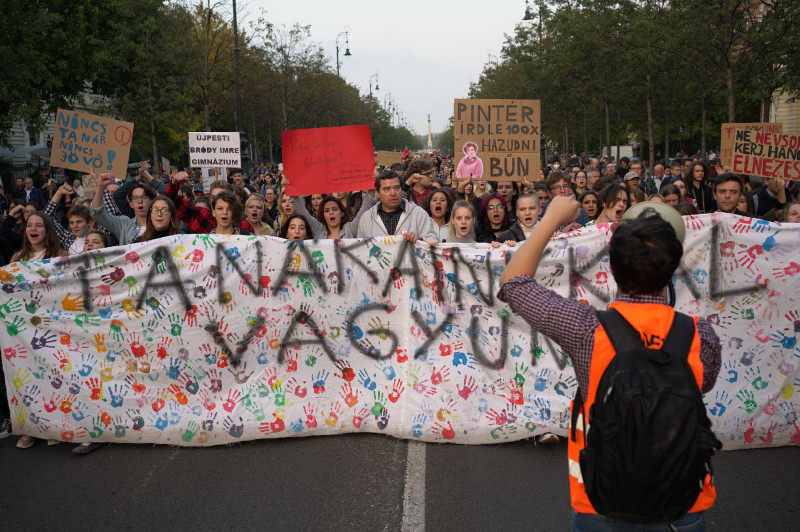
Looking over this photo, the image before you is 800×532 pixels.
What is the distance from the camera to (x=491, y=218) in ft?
24.8

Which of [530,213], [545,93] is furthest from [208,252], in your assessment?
[545,93]

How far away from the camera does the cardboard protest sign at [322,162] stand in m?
7.48

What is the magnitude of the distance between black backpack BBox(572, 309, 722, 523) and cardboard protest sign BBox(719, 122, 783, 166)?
25.9 ft

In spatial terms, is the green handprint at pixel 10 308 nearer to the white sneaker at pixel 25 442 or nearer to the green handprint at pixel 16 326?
the green handprint at pixel 16 326

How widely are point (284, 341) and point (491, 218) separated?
3.01 meters

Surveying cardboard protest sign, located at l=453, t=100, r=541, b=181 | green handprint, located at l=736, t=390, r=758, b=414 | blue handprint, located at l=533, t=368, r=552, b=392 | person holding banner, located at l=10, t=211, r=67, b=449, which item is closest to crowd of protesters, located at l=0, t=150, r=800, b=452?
person holding banner, located at l=10, t=211, r=67, b=449

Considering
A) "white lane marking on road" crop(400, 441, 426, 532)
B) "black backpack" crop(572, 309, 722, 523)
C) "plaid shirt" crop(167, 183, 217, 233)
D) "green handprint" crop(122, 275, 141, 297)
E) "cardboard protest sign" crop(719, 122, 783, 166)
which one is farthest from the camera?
"cardboard protest sign" crop(719, 122, 783, 166)

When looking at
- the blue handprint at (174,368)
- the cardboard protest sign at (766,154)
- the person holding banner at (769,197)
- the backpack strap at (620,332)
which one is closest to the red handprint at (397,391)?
the blue handprint at (174,368)

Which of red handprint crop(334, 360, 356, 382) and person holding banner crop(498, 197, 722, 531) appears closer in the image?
person holding banner crop(498, 197, 722, 531)

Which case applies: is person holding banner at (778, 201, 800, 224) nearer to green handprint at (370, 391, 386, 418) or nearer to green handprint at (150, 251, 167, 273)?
green handprint at (370, 391, 386, 418)

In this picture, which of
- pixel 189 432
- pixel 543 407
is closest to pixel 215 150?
pixel 189 432

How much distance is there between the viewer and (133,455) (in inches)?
202

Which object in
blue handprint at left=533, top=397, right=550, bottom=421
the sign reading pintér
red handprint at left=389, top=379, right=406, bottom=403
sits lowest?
blue handprint at left=533, top=397, right=550, bottom=421

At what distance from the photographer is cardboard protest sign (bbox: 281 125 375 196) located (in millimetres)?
7480
